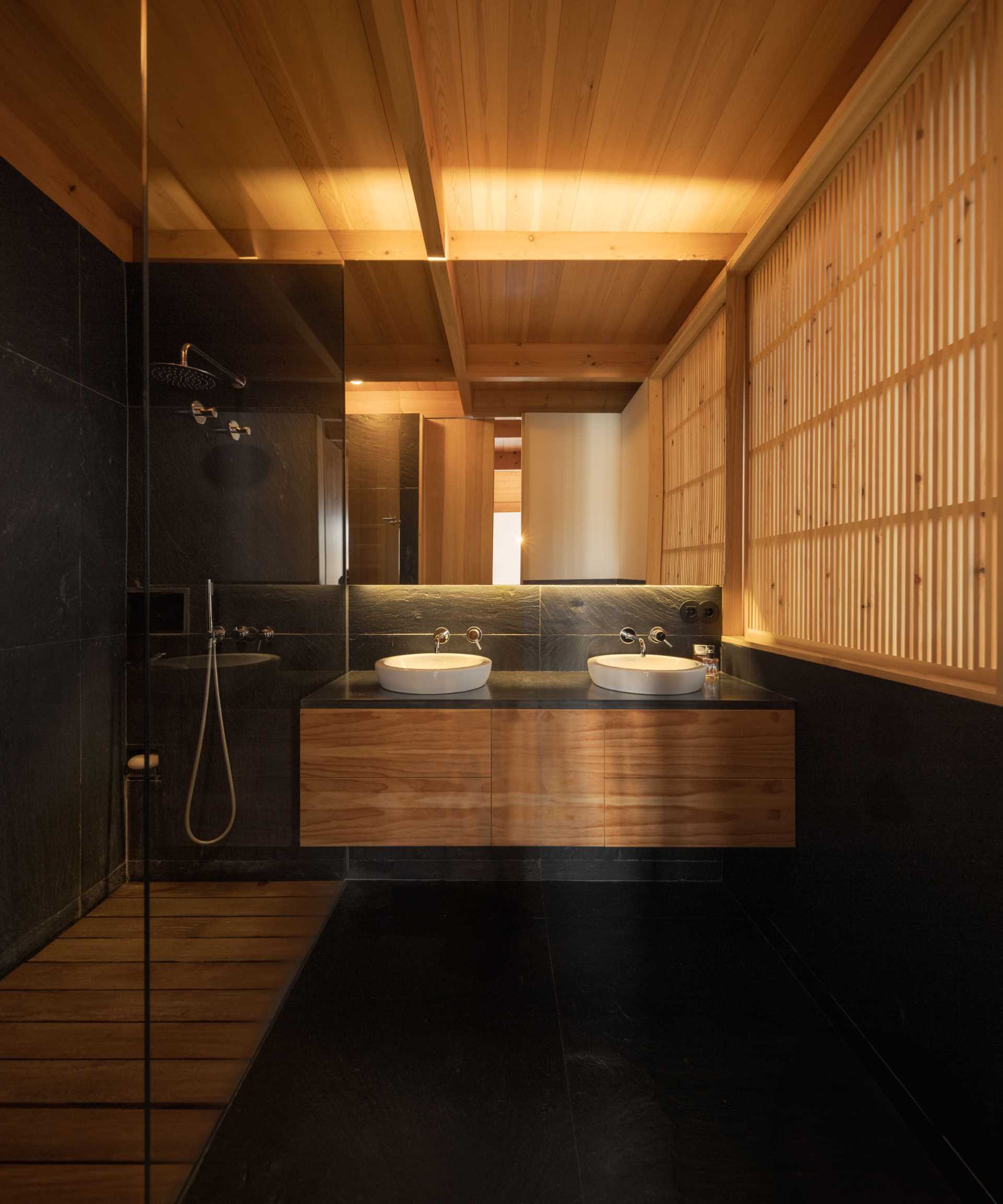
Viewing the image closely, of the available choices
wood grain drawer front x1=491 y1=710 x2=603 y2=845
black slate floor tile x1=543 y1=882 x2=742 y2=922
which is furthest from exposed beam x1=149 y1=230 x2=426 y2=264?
black slate floor tile x1=543 y1=882 x2=742 y2=922

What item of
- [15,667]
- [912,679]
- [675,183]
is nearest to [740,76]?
[675,183]

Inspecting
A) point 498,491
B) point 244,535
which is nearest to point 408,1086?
point 244,535

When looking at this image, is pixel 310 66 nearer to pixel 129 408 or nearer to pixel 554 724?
pixel 129 408

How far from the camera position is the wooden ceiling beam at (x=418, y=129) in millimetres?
1407

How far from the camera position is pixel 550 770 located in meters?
2.03

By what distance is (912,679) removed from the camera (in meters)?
1.39

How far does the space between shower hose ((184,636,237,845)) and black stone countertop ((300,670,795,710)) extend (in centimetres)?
64

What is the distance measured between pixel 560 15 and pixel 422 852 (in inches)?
108

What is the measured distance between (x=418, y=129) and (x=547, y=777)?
1923 millimetres

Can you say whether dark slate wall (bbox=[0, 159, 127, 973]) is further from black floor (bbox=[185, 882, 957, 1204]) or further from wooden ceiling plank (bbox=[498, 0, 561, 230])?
wooden ceiling plank (bbox=[498, 0, 561, 230])

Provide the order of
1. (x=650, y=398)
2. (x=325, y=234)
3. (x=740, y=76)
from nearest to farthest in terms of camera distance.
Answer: (x=740, y=76) → (x=325, y=234) → (x=650, y=398)

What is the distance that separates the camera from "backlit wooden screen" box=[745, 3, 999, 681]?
1254mm

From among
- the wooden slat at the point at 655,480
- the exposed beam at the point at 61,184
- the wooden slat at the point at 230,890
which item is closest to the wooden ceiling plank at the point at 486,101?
the wooden slat at the point at 655,480

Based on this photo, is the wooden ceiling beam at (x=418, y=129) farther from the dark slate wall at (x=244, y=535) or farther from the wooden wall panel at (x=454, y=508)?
the dark slate wall at (x=244, y=535)
